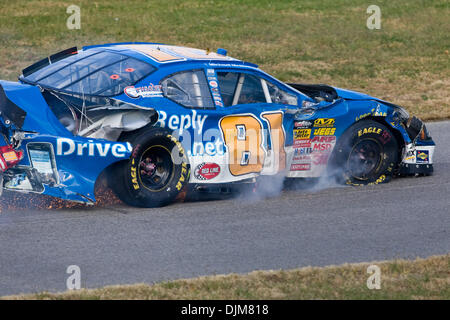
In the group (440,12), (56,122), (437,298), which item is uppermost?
(440,12)

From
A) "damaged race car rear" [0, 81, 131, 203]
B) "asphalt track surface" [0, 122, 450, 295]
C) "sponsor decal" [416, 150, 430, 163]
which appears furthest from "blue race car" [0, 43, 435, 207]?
"sponsor decal" [416, 150, 430, 163]

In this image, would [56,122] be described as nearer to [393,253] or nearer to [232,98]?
[232,98]

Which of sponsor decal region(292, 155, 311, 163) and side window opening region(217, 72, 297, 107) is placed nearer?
side window opening region(217, 72, 297, 107)

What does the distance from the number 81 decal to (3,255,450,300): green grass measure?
2300mm

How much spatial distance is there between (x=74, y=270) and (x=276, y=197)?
335 centimetres

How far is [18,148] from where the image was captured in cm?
765

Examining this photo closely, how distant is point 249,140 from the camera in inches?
351

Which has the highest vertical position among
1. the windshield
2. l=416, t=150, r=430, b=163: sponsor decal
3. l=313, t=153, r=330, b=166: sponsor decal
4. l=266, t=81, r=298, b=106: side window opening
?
the windshield

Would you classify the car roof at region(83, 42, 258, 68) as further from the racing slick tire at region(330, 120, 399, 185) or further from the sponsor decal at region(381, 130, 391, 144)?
the sponsor decal at region(381, 130, 391, 144)

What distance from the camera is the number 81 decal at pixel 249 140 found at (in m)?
8.78

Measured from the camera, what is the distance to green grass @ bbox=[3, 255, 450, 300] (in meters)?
6.02

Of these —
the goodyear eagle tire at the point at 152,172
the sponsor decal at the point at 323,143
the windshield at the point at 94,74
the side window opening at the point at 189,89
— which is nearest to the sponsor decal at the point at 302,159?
the sponsor decal at the point at 323,143

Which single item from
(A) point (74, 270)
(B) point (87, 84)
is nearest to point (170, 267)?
(A) point (74, 270)

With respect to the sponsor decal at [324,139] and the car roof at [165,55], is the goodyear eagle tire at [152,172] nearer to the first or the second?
the car roof at [165,55]
